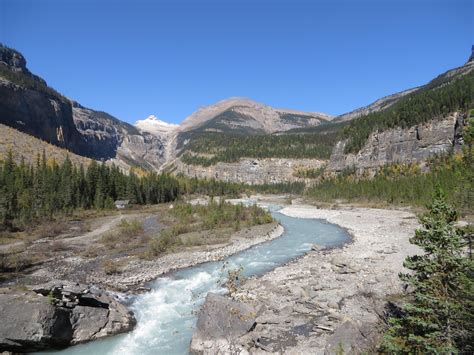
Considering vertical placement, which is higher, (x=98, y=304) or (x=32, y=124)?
(x=32, y=124)

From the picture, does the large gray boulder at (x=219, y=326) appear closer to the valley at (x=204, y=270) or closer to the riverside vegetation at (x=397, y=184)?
the valley at (x=204, y=270)

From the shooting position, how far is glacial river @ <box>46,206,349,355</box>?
1688cm

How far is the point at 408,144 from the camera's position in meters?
121

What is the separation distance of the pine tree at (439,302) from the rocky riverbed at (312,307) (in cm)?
220

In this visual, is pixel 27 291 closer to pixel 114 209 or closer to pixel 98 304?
pixel 98 304

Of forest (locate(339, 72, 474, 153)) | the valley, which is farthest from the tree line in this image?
forest (locate(339, 72, 474, 153))

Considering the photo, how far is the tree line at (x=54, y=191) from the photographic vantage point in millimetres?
58469

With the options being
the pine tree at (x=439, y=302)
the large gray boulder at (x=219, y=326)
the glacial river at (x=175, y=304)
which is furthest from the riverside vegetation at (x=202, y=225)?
the pine tree at (x=439, y=302)

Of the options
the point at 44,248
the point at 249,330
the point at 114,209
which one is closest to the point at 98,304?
the point at 249,330

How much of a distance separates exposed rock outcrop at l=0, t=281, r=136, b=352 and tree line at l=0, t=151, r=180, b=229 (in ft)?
138

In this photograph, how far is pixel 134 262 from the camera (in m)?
33.4

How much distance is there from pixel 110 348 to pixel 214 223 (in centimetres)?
3825

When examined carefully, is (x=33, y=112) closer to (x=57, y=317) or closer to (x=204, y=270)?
(x=204, y=270)

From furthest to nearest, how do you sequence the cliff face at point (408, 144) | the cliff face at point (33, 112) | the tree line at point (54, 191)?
the cliff face at point (33, 112) → the cliff face at point (408, 144) → the tree line at point (54, 191)
